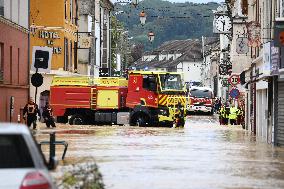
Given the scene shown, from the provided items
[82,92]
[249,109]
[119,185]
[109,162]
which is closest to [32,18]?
[82,92]

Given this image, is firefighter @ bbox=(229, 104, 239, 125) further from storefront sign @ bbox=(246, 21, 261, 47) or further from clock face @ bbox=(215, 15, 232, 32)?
clock face @ bbox=(215, 15, 232, 32)

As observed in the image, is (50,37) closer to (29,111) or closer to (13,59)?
(29,111)

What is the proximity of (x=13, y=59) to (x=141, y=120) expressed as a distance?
1195 cm

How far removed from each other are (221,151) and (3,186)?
2194 centimetres

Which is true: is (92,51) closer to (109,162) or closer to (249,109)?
(249,109)

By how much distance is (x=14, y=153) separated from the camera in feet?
31.3

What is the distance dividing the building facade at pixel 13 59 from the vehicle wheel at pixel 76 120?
7.64 metres

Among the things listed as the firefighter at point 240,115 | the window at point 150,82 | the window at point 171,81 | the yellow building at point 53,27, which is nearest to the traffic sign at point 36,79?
the window at point 150,82

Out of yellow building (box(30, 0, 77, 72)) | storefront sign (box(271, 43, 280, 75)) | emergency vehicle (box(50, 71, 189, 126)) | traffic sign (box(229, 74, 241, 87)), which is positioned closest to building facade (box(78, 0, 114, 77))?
yellow building (box(30, 0, 77, 72))

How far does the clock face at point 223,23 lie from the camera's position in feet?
276

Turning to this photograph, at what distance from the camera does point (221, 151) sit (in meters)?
30.8

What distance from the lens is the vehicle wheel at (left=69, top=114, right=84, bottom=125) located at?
53.5 meters

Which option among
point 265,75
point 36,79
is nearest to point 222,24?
point 36,79

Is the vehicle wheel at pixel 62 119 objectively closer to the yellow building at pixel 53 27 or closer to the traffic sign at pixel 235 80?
the yellow building at pixel 53 27
